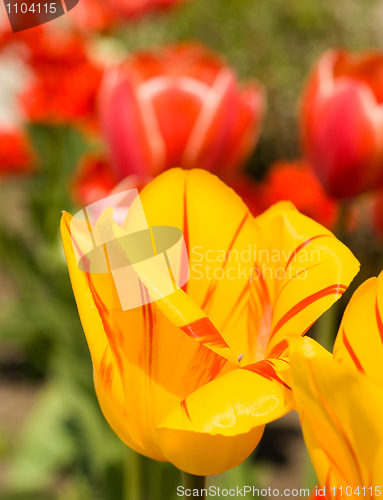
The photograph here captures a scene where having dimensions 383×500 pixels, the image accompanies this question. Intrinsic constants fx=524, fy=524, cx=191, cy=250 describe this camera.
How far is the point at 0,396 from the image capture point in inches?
34.2

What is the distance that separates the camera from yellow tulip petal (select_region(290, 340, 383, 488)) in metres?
0.08

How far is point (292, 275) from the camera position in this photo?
0.10m

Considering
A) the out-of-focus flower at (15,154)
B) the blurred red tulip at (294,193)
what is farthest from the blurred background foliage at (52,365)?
the blurred red tulip at (294,193)

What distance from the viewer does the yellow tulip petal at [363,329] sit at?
9 cm

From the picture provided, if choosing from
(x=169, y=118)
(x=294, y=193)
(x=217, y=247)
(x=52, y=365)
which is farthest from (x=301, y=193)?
(x=52, y=365)

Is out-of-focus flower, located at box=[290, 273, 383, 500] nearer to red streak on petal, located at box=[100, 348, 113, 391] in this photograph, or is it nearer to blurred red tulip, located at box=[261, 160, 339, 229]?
red streak on petal, located at box=[100, 348, 113, 391]

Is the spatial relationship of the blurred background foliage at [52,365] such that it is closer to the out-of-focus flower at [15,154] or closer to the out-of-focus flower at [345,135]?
the out-of-focus flower at [15,154]

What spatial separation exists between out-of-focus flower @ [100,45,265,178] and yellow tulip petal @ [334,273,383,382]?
196 mm

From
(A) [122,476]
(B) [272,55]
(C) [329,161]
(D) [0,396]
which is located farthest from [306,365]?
(B) [272,55]

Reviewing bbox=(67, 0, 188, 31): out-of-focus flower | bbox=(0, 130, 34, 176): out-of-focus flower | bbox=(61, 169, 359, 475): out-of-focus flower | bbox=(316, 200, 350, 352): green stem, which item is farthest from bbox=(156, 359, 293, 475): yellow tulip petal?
bbox=(0, 130, 34, 176): out-of-focus flower

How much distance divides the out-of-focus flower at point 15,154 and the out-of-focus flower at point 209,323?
500 millimetres

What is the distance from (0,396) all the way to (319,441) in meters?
0.88

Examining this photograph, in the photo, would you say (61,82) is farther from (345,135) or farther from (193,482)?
(193,482)

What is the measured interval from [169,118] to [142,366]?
0.21m
